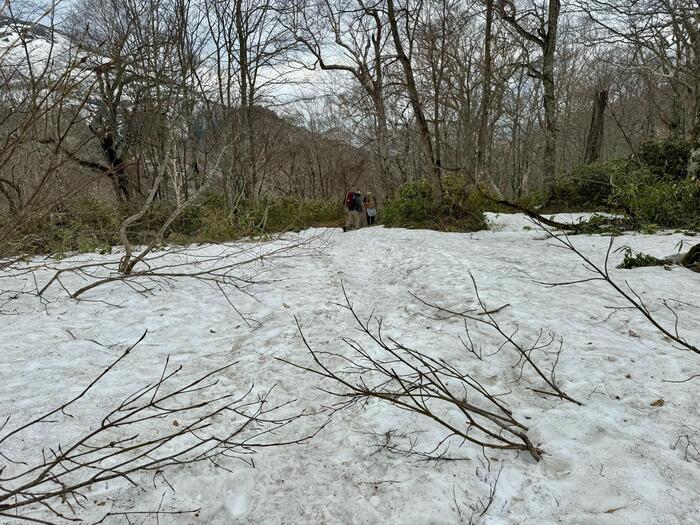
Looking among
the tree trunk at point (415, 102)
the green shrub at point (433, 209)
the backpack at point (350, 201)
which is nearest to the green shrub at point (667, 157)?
the green shrub at point (433, 209)

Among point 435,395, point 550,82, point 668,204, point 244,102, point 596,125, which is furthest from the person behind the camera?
point 596,125

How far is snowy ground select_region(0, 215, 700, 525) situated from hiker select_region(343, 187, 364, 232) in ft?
26.2

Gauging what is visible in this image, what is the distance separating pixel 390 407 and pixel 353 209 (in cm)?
1111

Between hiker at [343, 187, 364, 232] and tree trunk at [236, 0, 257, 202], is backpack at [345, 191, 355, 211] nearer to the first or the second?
hiker at [343, 187, 364, 232]

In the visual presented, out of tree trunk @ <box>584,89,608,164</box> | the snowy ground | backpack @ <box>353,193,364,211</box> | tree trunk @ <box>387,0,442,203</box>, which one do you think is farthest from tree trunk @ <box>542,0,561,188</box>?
the snowy ground

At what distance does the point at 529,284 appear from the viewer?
4637 millimetres

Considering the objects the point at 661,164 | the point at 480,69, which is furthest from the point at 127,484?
the point at 480,69

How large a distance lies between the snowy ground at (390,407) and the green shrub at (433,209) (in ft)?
17.0

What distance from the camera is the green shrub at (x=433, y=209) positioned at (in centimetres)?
1042

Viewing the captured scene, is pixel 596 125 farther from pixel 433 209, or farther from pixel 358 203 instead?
pixel 358 203

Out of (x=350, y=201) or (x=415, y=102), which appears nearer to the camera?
(x=415, y=102)

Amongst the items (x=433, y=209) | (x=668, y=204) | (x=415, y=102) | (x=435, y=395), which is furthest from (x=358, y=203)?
(x=435, y=395)

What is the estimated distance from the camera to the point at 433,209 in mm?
10914

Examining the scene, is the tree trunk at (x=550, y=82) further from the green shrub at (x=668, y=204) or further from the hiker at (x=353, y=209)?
the hiker at (x=353, y=209)
